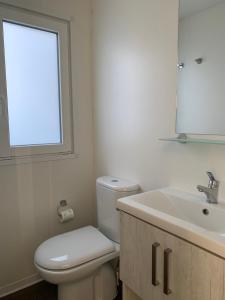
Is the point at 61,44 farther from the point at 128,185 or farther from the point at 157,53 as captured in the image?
the point at 128,185

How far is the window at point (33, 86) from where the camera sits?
162 cm

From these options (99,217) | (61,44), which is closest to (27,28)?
(61,44)

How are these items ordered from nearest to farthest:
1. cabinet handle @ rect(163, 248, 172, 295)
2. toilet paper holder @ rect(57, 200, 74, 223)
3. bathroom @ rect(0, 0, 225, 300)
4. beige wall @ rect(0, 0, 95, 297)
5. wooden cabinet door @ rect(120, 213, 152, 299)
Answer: cabinet handle @ rect(163, 248, 172, 295) < wooden cabinet door @ rect(120, 213, 152, 299) < bathroom @ rect(0, 0, 225, 300) < beige wall @ rect(0, 0, 95, 297) < toilet paper holder @ rect(57, 200, 74, 223)

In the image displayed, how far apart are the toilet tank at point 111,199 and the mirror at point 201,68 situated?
520 millimetres

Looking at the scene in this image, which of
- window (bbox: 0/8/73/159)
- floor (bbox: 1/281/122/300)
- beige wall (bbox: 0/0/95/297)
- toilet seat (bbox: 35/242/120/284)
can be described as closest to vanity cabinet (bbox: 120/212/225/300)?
toilet seat (bbox: 35/242/120/284)

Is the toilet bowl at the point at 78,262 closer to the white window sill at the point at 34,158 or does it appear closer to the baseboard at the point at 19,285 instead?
the baseboard at the point at 19,285

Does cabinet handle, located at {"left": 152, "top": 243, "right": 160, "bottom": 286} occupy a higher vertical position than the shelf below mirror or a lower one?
lower

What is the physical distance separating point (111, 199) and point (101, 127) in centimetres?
62

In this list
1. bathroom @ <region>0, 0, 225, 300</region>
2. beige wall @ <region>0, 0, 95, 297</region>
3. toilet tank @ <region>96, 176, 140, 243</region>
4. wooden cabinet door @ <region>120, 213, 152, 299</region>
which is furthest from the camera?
beige wall @ <region>0, 0, 95, 297</region>

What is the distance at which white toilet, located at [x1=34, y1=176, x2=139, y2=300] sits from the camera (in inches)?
52.5

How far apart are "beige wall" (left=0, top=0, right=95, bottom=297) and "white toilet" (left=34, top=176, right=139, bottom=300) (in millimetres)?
322

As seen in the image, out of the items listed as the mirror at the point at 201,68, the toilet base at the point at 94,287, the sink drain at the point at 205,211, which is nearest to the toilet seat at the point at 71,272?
the toilet base at the point at 94,287

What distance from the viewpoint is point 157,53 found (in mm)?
1422

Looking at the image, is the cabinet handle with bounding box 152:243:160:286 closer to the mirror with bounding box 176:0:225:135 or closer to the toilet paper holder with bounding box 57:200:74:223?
the mirror with bounding box 176:0:225:135
